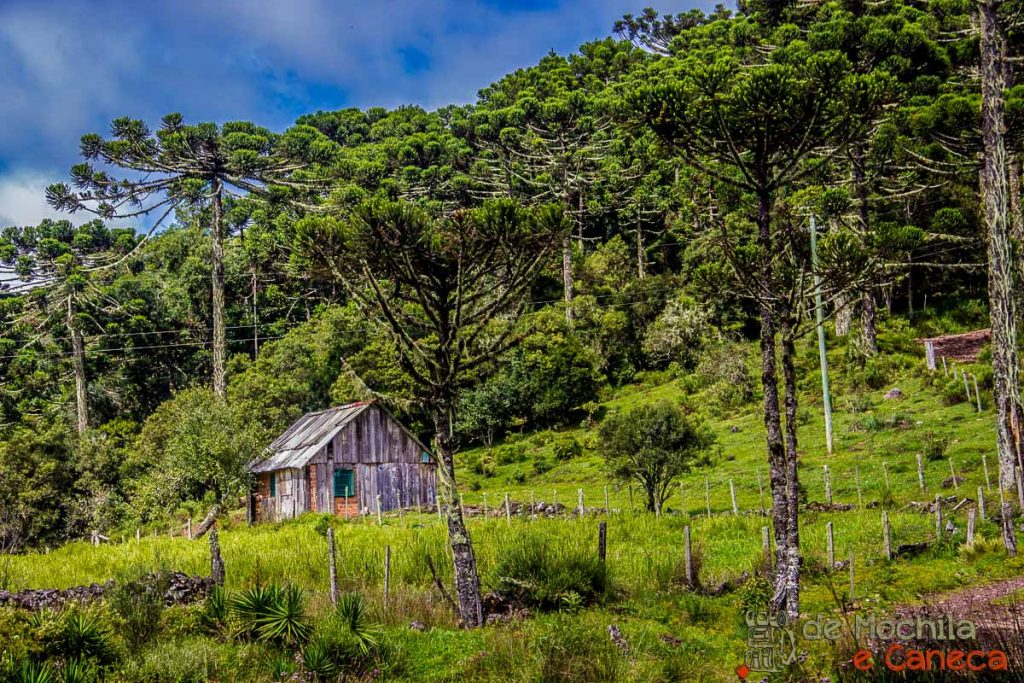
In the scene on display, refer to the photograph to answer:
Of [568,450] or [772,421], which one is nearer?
[772,421]

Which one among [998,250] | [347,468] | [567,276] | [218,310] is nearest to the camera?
[998,250]

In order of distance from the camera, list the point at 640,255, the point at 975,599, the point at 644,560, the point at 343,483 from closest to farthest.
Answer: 1. the point at 975,599
2. the point at 644,560
3. the point at 343,483
4. the point at 640,255

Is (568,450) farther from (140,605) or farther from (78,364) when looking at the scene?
(78,364)

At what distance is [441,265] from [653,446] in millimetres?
11773

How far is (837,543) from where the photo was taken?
18.1 meters

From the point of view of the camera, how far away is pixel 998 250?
20641 millimetres

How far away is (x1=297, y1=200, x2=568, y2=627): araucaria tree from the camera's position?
15148 mm

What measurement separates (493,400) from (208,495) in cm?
1675

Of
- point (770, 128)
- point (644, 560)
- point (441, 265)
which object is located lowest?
point (644, 560)

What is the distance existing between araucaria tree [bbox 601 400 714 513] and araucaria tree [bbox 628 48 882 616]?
10180 mm

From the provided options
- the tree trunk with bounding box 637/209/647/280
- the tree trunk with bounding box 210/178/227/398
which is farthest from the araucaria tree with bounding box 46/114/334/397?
the tree trunk with bounding box 637/209/647/280

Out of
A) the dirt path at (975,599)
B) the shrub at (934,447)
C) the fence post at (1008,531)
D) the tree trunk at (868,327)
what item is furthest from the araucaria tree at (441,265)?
the tree trunk at (868,327)

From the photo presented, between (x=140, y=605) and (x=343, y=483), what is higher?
(x=343, y=483)

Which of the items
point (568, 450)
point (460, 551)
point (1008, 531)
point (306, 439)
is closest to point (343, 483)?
point (306, 439)
